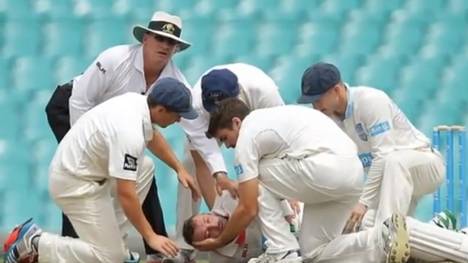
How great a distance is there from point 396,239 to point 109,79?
1.51 m

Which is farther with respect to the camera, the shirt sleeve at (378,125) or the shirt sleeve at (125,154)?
the shirt sleeve at (378,125)

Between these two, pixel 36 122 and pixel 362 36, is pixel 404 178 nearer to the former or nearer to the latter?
pixel 362 36

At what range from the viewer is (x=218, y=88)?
5066 millimetres

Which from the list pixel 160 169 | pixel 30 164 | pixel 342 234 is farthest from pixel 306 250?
pixel 30 164

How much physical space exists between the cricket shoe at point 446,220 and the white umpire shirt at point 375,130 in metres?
0.34

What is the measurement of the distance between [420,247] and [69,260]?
1.39 meters

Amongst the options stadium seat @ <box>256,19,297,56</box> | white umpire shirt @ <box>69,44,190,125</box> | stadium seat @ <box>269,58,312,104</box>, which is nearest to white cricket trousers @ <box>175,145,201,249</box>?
white umpire shirt @ <box>69,44,190,125</box>

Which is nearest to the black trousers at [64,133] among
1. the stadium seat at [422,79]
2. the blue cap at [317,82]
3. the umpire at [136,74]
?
the umpire at [136,74]

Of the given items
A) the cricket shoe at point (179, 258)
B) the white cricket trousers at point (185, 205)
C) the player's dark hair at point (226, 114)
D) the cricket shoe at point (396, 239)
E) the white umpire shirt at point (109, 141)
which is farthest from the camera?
the white cricket trousers at point (185, 205)

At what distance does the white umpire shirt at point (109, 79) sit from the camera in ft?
17.4

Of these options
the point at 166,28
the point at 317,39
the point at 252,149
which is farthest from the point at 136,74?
the point at 317,39

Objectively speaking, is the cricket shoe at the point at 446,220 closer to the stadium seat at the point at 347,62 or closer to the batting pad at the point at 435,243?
the batting pad at the point at 435,243

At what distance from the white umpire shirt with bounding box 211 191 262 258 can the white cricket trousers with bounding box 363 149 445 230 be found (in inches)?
18.6

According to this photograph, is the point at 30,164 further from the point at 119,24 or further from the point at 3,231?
the point at 119,24
